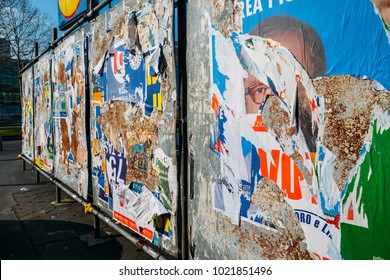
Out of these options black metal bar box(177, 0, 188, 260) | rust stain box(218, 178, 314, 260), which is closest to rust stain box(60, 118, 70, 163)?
black metal bar box(177, 0, 188, 260)

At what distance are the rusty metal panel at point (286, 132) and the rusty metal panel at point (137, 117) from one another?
9.6 inches

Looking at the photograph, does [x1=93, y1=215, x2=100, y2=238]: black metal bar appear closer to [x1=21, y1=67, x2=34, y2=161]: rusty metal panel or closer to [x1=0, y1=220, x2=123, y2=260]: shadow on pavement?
[x1=0, y1=220, x2=123, y2=260]: shadow on pavement

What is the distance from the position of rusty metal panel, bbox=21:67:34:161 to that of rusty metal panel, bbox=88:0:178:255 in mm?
4884

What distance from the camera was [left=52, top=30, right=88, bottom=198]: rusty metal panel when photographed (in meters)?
4.19

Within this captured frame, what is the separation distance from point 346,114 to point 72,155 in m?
4.27

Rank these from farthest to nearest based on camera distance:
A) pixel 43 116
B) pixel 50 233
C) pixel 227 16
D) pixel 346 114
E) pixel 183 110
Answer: pixel 43 116
pixel 50 233
pixel 183 110
pixel 227 16
pixel 346 114

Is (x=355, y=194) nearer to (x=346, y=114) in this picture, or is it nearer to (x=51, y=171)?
(x=346, y=114)

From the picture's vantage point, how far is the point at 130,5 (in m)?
2.92

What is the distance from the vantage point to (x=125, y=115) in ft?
10.2

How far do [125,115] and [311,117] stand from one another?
6.62ft

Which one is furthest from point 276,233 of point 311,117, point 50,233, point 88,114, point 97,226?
point 50,233

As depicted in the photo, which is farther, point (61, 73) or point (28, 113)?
point (28, 113)

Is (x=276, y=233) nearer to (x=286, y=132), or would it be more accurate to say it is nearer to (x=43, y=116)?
(x=286, y=132)

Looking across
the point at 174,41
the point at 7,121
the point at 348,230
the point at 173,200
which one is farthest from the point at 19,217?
the point at 7,121
